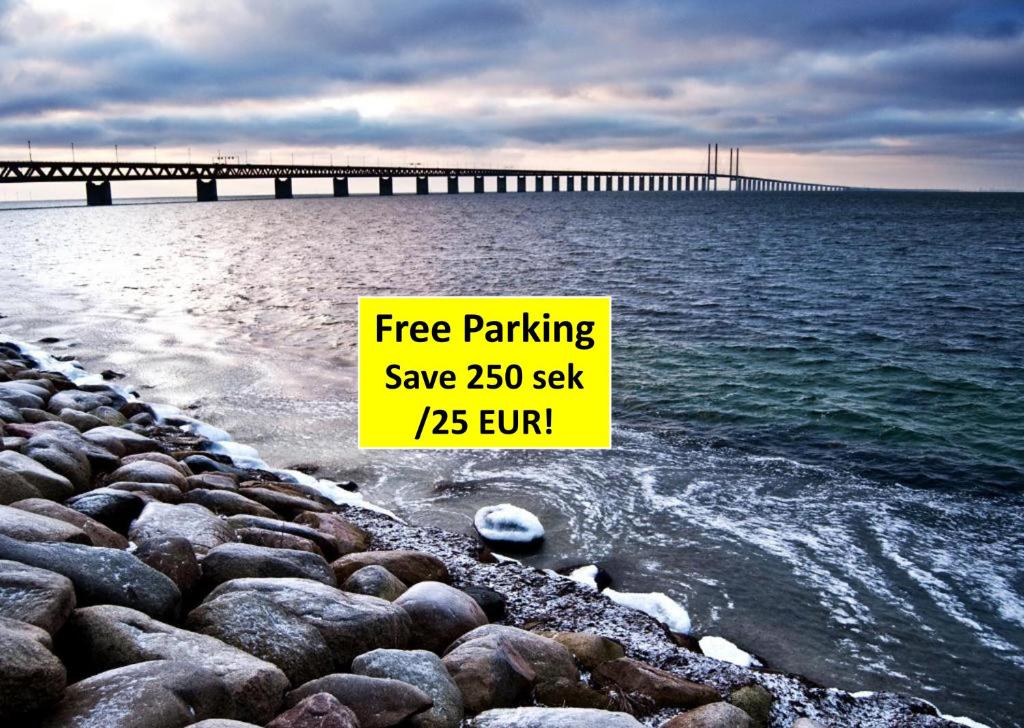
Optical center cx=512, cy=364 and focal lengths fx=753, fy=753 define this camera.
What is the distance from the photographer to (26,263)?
48.6 m

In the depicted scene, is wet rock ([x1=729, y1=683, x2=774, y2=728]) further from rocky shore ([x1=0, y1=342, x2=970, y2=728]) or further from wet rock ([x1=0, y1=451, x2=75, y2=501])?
wet rock ([x1=0, y1=451, x2=75, y2=501])

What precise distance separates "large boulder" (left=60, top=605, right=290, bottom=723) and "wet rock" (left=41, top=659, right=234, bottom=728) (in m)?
0.12

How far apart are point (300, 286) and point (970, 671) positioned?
33186mm

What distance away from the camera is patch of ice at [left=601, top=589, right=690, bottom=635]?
7.21 m

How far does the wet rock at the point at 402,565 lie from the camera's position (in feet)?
22.5

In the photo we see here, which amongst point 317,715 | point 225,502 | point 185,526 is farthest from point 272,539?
point 317,715

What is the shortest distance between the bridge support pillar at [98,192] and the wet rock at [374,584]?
159673 mm

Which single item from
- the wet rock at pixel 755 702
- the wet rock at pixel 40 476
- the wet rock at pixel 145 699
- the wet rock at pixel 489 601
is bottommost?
the wet rock at pixel 755 702

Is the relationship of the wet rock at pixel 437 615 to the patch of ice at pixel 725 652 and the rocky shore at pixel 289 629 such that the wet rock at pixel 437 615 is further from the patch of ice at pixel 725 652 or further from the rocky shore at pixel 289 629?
the patch of ice at pixel 725 652

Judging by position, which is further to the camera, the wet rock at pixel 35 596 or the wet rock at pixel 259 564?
the wet rock at pixel 259 564

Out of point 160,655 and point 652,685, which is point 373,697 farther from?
point 652,685

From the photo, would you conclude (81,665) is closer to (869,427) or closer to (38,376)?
(38,376)

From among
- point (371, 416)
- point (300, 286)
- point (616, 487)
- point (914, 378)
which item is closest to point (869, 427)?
point (914, 378)

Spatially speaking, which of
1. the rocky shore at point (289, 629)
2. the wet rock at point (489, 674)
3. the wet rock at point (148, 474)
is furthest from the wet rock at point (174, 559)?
the wet rock at point (148, 474)
